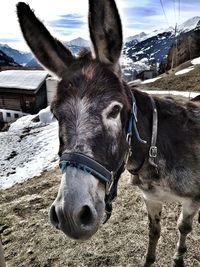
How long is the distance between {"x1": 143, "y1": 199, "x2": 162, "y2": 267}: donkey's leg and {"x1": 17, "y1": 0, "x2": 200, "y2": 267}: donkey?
71 cm

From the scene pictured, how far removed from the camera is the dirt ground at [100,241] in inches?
207

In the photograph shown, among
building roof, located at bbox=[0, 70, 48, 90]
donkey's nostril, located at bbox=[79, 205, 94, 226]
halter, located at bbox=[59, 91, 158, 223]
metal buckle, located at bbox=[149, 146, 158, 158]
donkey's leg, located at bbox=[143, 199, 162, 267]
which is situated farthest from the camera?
building roof, located at bbox=[0, 70, 48, 90]

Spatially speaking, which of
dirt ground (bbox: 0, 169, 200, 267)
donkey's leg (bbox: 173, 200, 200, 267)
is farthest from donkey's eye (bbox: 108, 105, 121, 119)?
dirt ground (bbox: 0, 169, 200, 267)

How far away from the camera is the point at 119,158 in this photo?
2742mm

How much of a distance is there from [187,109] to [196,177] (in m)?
0.85

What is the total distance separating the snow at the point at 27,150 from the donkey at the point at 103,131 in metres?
9.91

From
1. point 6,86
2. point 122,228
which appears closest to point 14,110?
point 6,86

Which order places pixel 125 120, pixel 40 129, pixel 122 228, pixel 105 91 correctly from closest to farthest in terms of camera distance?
1. pixel 105 91
2. pixel 125 120
3. pixel 122 228
4. pixel 40 129

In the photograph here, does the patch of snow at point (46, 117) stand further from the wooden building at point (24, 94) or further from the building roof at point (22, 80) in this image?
the building roof at point (22, 80)

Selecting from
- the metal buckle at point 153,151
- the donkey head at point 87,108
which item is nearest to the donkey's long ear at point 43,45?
the donkey head at point 87,108

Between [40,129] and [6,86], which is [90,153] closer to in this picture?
[40,129]

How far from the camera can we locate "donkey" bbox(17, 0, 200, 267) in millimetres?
2367

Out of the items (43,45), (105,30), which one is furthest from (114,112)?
(43,45)

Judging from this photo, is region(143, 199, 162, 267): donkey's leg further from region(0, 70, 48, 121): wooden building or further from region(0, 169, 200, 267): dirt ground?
region(0, 70, 48, 121): wooden building
